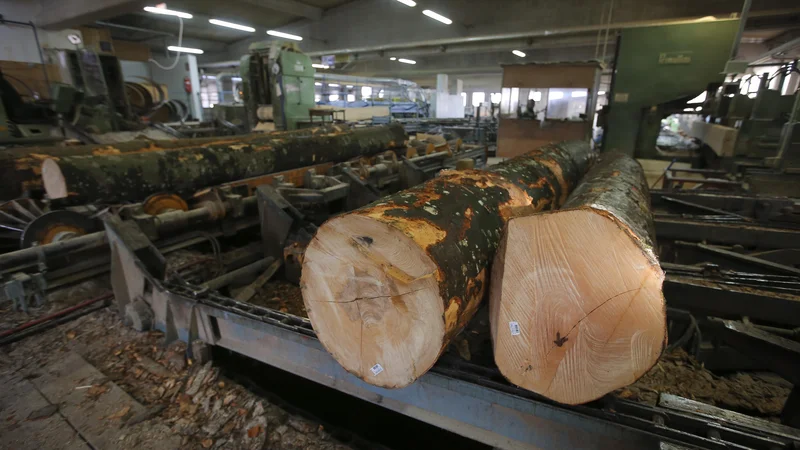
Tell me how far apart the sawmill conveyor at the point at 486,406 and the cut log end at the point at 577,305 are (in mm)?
167

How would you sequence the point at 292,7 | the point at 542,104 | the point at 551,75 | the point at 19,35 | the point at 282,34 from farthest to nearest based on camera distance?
the point at 282,34, the point at 292,7, the point at 542,104, the point at 19,35, the point at 551,75

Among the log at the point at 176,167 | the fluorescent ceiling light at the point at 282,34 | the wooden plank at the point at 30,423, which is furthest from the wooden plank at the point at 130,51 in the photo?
the wooden plank at the point at 30,423

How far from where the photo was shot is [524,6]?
11.1 meters

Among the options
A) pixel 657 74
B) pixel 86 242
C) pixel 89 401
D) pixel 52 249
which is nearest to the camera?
pixel 89 401

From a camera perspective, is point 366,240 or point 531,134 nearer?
point 366,240

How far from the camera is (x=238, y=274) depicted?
3.00 m

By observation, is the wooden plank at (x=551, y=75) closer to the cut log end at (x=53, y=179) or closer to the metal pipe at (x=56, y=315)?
the cut log end at (x=53, y=179)

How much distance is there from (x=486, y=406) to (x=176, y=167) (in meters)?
3.42

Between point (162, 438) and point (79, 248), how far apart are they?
5.30 feet

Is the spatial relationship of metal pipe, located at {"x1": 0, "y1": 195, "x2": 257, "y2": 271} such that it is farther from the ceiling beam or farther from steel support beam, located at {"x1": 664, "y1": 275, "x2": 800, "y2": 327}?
the ceiling beam

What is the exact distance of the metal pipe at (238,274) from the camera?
2719 mm

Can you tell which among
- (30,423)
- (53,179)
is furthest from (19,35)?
(30,423)

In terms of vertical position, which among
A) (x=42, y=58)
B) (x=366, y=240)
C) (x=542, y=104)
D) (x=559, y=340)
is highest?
(x=42, y=58)

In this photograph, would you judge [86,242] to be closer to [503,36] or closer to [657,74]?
[657,74]
